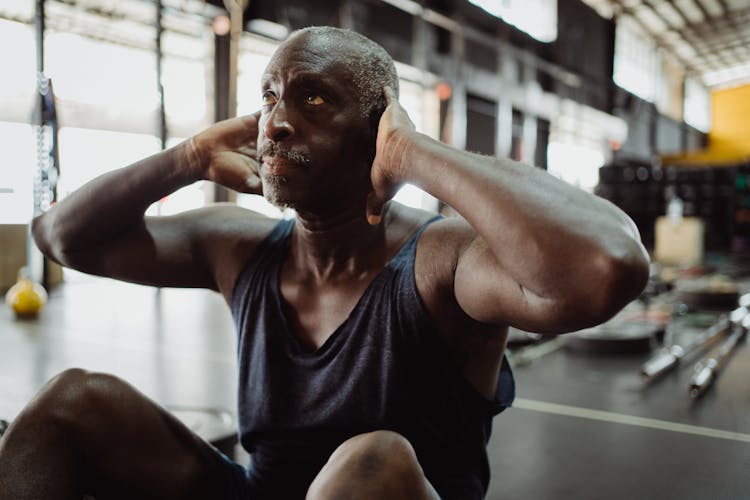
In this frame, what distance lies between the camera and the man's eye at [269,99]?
1146mm

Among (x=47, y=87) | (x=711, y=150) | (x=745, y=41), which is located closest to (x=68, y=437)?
(x=47, y=87)

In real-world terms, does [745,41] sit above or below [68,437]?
above

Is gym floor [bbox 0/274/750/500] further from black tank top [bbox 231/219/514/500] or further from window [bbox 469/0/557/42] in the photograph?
window [bbox 469/0/557/42]

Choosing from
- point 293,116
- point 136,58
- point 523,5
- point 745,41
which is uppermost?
point 745,41

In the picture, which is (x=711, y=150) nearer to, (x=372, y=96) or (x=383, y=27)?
(x=383, y=27)

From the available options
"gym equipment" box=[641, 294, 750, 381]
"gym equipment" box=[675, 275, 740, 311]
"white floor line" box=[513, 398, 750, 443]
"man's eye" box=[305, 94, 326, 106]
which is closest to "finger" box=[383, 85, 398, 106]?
"man's eye" box=[305, 94, 326, 106]

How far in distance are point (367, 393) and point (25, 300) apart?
392 centimetres

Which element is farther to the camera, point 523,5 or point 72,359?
point 523,5

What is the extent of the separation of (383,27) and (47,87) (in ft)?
13.8

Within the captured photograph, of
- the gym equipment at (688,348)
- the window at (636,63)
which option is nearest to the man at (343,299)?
the gym equipment at (688,348)

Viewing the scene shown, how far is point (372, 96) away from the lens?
114cm

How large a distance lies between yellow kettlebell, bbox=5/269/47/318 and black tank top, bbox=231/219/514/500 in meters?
3.65

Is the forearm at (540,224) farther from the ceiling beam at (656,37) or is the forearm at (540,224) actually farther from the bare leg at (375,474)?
the ceiling beam at (656,37)

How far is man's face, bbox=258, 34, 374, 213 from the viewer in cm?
109
